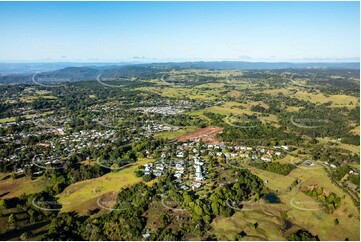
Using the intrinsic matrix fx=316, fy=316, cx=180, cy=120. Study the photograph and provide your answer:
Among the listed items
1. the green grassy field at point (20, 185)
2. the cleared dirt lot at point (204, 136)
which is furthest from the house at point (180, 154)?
the green grassy field at point (20, 185)

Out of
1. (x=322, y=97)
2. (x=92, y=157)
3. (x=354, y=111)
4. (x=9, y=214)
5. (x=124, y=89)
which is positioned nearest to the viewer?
(x=9, y=214)

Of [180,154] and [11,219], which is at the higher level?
[11,219]

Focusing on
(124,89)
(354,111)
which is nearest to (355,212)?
(354,111)

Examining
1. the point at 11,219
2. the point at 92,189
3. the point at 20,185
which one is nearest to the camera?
the point at 11,219

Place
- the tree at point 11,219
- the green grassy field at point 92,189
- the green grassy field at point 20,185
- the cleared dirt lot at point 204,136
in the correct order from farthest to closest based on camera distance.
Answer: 1. the cleared dirt lot at point 204,136
2. the green grassy field at point 20,185
3. the green grassy field at point 92,189
4. the tree at point 11,219

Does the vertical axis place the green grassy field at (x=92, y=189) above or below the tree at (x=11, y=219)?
below

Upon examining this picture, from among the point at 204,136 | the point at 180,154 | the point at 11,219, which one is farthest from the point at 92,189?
the point at 204,136

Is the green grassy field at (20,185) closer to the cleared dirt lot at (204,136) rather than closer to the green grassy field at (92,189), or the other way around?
the green grassy field at (92,189)

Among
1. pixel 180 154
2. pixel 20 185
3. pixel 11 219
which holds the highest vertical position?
pixel 11 219

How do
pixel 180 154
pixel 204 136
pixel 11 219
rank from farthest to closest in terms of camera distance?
pixel 204 136 < pixel 180 154 < pixel 11 219

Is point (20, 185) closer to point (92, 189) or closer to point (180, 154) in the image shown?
point (92, 189)

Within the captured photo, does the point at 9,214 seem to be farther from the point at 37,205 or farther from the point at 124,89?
the point at 124,89
